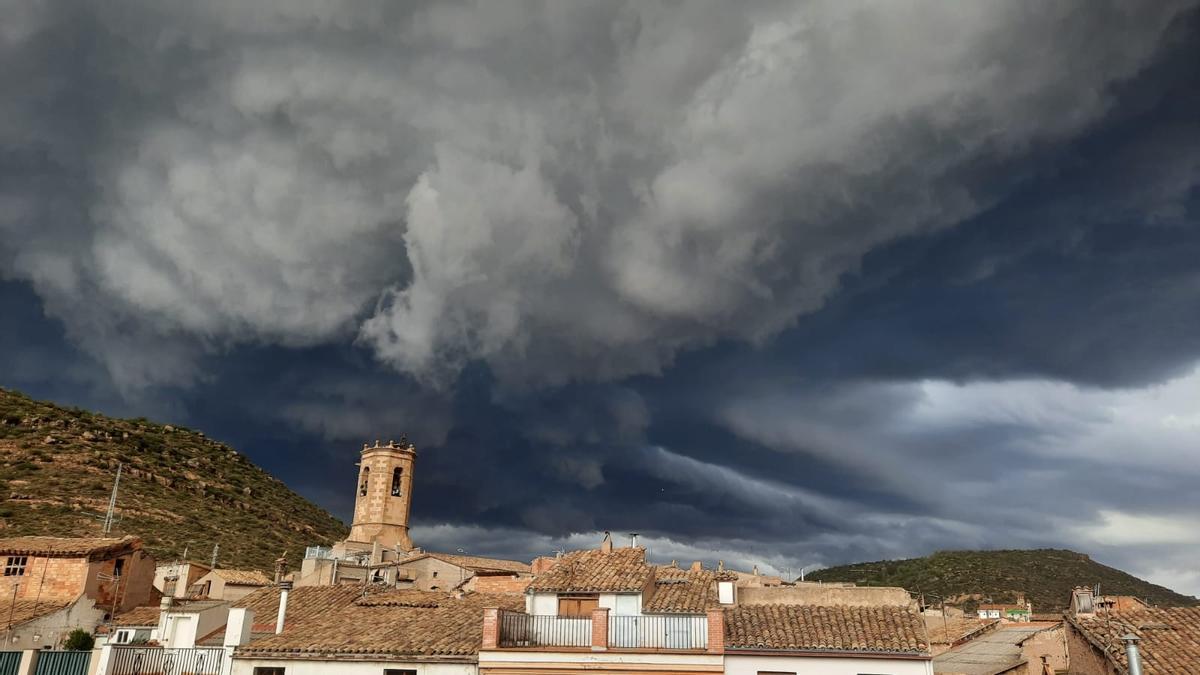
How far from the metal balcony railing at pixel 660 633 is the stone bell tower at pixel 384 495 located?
2016 inches

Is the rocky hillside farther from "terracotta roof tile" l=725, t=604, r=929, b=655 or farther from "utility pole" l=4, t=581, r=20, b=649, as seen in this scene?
"terracotta roof tile" l=725, t=604, r=929, b=655

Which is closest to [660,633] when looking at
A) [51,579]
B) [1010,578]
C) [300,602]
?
[300,602]

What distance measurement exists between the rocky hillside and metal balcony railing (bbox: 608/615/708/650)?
4981 centimetres

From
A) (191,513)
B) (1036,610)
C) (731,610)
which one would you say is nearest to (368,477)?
(191,513)

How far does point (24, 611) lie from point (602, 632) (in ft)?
99.1

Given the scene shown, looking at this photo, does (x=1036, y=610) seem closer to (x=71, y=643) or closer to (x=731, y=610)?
(x=731, y=610)

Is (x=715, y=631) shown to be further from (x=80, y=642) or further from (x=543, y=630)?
(x=80, y=642)

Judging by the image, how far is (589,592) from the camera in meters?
28.7

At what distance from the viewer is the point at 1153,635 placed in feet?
82.9

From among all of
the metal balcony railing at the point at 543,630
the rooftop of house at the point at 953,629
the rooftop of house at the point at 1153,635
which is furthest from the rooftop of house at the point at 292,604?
the rooftop of house at the point at 953,629


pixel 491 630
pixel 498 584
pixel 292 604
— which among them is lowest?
pixel 491 630

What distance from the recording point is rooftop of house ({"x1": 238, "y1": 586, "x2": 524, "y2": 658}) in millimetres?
27625

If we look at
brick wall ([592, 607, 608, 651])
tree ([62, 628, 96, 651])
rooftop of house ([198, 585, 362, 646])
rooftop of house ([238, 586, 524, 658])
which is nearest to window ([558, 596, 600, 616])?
brick wall ([592, 607, 608, 651])

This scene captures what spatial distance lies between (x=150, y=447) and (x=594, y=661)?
306 ft
